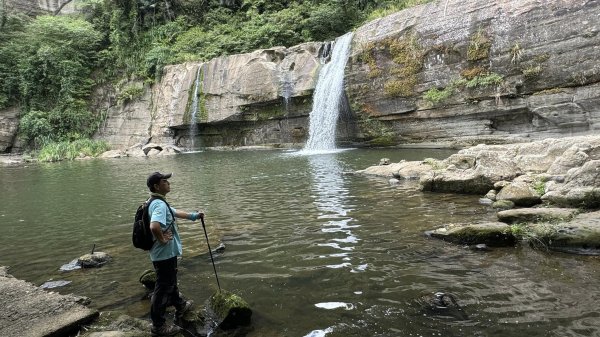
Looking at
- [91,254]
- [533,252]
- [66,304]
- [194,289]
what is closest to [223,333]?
[194,289]

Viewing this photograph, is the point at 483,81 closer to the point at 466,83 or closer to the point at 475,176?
the point at 466,83

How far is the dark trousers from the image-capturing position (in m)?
4.46

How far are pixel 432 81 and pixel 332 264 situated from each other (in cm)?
1849

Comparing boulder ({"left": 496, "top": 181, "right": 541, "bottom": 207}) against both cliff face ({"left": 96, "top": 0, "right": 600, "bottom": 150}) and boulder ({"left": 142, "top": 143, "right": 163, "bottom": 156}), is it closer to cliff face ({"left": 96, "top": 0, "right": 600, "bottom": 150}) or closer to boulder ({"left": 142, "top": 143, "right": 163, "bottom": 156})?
cliff face ({"left": 96, "top": 0, "right": 600, "bottom": 150})

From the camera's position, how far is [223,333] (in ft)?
14.4

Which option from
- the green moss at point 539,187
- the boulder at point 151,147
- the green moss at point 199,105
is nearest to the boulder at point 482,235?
Answer: the green moss at point 539,187

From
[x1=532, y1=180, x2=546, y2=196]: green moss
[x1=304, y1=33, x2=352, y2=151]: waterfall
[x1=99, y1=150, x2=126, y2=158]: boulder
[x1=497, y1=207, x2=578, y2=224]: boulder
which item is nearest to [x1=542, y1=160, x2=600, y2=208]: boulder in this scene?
[x1=497, y1=207, x2=578, y2=224]: boulder

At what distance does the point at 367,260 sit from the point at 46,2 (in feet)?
180

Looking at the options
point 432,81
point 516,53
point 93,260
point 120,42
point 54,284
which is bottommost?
point 54,284

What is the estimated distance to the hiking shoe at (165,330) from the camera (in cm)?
433

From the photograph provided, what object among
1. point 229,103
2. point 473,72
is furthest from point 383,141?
point 229,103

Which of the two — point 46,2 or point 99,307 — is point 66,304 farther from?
point 46,2

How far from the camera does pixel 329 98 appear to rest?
84.4ft

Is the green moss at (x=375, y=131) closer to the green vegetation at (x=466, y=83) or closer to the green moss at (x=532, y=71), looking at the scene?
the green vegetation at (x=466, y=83)
